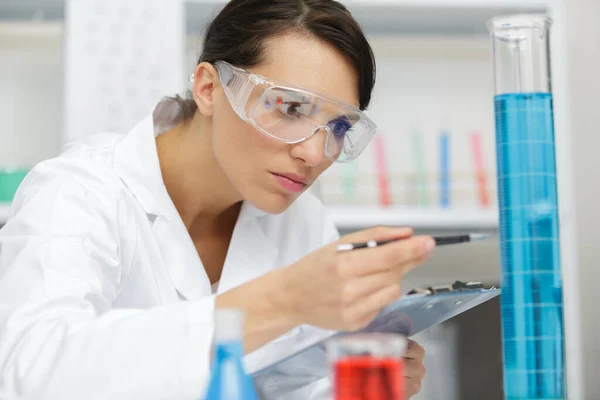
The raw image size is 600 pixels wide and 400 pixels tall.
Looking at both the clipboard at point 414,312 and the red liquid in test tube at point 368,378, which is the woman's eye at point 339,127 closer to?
the clipboard at point 414,312

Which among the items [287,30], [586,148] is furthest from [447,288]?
[586,148]

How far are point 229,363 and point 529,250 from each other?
1.52 ft

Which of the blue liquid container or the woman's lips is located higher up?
the woman's lips

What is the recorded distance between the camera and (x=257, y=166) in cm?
141

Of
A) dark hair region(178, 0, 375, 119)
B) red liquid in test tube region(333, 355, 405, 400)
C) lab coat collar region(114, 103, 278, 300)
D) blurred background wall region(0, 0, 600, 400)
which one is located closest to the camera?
red liquid in test tube region(333, 355, 405, 400)

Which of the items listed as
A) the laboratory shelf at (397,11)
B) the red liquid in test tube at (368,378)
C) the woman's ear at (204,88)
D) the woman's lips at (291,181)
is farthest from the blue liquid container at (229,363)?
the laboratory shelf at (397,11)

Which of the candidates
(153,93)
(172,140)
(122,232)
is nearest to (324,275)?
(122,232)

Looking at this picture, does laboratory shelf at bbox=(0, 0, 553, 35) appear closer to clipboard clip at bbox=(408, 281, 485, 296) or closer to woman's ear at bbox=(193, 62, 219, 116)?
woman's ear at bbox=(193, 62, 219, 116)

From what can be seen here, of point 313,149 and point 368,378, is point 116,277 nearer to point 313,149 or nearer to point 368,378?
point 313,149

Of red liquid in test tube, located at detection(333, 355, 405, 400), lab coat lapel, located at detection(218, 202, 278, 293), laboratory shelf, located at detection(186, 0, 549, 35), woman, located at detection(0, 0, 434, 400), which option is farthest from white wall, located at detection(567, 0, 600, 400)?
red liquid in test tube, located at detection(333, 355, 405, 400)

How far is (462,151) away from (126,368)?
2038 mm

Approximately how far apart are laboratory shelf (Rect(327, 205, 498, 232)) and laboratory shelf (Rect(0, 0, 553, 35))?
0.67m

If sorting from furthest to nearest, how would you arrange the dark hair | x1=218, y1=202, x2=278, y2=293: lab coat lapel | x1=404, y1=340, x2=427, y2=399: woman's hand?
x1=218, y1=202, x2=278, y2=293: lab coat lapel → the dark hair → x1=404, y1=340, x2=427, y2=399: woman's hand

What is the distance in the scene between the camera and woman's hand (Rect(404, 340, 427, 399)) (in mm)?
1239
